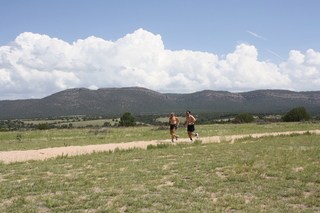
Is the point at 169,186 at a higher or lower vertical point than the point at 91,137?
higher

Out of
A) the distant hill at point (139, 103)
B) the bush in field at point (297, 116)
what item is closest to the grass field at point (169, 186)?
the bush in field at point (297, 116)

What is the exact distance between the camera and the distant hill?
142 m

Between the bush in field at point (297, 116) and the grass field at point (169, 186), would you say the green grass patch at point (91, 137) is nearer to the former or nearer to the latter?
the grass field at point (169, 186)

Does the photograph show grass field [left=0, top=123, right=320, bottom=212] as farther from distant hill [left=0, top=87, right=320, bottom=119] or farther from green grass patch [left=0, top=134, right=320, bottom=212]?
distant hill [left=0, top=87, right=320, bottom=119]

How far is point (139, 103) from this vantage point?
156125mm

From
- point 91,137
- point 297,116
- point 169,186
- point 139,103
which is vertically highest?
point 139,103

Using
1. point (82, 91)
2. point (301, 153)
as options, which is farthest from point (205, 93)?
point (301, 153)

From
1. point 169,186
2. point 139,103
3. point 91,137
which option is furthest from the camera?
point 139,103

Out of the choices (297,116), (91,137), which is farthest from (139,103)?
(91,137)

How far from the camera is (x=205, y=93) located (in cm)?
17912

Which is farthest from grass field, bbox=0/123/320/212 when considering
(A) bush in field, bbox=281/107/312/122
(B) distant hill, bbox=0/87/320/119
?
(B) distant hill, bbox=0/87/320/119

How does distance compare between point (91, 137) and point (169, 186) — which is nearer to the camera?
point (169, 186)

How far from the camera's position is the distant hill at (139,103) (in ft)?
465

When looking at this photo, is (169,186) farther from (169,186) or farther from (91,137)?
(91,137)
